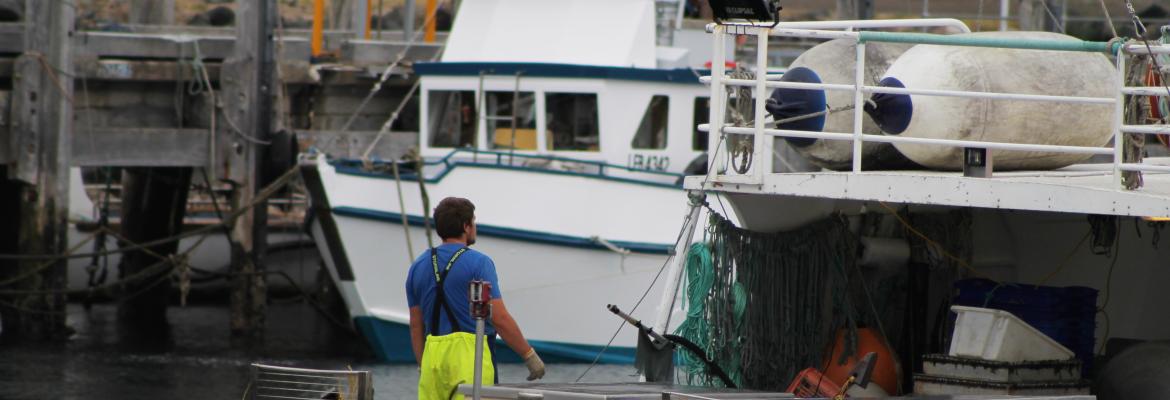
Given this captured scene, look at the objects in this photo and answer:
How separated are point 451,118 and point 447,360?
10.3m

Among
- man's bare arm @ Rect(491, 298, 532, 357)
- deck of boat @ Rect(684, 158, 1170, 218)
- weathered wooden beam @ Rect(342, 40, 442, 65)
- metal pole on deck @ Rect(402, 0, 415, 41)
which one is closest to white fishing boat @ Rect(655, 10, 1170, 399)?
deck of boat @ Rect(684, 158, 1170, 218)

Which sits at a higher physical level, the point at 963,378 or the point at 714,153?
the point at 714,153

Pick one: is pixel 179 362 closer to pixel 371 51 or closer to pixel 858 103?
pixel 371 51

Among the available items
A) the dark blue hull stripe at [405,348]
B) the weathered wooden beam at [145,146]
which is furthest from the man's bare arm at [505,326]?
the weathered wooden beam at [145,146]

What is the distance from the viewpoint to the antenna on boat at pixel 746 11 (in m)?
6.58

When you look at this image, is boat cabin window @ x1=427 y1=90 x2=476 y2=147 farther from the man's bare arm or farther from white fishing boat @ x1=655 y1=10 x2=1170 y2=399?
the man's bare arm

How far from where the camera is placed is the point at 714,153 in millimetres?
6934

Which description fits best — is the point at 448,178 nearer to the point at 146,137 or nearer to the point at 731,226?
the point at 146,137

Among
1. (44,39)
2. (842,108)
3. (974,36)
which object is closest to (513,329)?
(842,108)

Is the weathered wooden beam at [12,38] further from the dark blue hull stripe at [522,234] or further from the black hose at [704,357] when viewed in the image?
the black hose at [704,357]

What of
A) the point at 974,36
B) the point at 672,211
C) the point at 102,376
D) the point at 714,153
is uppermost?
the point at 974,36

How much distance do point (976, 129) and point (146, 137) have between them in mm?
12387

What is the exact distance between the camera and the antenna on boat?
6582mm

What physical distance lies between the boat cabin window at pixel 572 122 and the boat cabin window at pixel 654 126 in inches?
16.7
